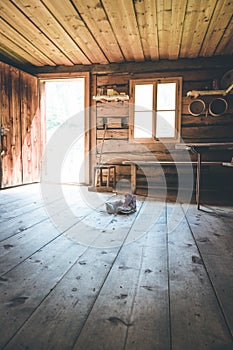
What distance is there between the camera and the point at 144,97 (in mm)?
4777

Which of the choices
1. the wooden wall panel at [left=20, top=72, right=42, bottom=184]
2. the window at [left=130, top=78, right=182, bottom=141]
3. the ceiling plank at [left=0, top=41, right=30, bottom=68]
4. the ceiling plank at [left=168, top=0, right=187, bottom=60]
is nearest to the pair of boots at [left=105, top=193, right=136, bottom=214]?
the window at [left=130, top=78, right=182, bottom=141]

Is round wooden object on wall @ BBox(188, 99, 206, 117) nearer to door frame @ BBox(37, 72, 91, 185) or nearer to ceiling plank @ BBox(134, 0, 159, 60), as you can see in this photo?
ceiling plank @ BBox(134, 0, 159, 60)

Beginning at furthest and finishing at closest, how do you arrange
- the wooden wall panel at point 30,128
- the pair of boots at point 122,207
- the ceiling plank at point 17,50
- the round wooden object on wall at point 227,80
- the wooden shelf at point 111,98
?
the wooden wall panel at point 30,128 → the wooden shelf at point 111,98 → the round wooden object on wall at point 227,80 → the ceiling plank at point 17,50 → the pair of boots at point 122,207

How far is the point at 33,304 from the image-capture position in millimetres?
1024

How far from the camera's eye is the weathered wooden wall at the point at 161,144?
4.48 metres

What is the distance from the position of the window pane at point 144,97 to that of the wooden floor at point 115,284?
115 inches

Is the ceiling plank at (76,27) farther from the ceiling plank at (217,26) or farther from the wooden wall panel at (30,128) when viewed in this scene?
the ceiling plank at (217,26)

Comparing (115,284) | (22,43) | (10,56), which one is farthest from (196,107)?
(115,284)

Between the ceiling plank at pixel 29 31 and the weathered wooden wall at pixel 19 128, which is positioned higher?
the ceiling plank at pixel 29 31

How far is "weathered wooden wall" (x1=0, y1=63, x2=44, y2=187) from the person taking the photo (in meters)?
4.36

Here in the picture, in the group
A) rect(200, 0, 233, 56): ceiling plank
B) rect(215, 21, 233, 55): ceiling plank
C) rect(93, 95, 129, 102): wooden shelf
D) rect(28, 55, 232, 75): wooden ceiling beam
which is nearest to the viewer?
rect(200, 0, 233, 56): ceiling plank

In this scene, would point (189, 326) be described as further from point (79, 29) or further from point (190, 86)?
point (190, 86)

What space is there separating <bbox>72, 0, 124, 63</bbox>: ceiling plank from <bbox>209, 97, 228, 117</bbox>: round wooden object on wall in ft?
5.98

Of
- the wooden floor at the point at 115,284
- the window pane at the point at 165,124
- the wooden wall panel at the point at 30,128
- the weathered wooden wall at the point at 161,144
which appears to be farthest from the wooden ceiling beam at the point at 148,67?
the wooden floor at the point at 115,284
